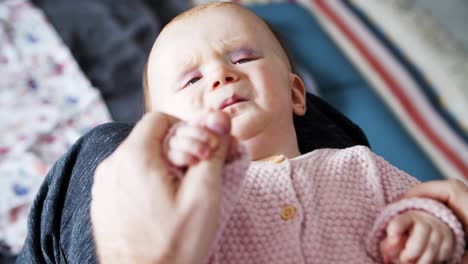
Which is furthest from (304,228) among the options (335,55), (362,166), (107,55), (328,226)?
(335,55)

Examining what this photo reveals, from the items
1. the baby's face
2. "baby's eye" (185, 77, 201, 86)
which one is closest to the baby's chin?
the baby's face

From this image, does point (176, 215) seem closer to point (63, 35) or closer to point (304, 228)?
point (304, 228)

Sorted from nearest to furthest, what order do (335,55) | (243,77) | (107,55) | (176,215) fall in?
(176,215) < (243,77) < (107,55) < (335,55)

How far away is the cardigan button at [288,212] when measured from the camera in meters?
0.58

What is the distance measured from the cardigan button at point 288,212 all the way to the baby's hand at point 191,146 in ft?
0.51

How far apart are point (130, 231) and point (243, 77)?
351 millimetres

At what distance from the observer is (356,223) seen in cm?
61

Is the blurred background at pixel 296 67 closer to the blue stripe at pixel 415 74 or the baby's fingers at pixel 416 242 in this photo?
the blue stripe at pixel 415 74

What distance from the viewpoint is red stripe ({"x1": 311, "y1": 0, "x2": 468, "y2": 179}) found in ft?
5.22

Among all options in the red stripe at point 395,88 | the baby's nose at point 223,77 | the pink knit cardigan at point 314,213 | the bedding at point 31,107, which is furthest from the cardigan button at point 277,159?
the red stripe at point 395,88

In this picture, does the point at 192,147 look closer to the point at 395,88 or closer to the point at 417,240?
the point at 417,240

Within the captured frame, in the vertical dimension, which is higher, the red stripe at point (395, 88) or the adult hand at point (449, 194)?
the adult hand at point (449, 194)

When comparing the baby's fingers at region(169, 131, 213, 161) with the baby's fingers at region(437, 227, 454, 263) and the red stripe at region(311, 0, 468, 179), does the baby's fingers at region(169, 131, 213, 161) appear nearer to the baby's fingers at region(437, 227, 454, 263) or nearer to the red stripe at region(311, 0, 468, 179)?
the baby's fingers at region(437, 227, 454, 263)

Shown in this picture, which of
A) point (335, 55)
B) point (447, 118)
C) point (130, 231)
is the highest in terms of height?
point (130, 231)
